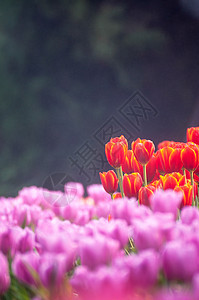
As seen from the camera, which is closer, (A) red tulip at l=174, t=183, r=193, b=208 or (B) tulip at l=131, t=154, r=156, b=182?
(A) red tulip at l=174, t=183, r=193, b=208

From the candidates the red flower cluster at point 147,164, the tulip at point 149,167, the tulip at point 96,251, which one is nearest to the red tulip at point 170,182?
the red flower cluster at point 147,164

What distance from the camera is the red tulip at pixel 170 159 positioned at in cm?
57

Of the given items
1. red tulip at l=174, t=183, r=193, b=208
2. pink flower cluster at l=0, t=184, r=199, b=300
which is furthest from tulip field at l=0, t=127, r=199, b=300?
red tulip at l=174, t=183, r=193, b=208

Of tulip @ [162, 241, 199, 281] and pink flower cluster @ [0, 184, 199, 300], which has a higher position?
pink flower cluster @ [0, 184, 199, 300]

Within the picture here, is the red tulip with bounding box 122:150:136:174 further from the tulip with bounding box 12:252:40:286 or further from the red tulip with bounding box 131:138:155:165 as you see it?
the tulip with bounding box 12:252:40:286

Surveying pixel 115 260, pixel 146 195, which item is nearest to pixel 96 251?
pixel 115 260

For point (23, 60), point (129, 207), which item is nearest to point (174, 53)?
point (23, 60)

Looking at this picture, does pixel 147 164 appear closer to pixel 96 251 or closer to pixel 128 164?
pixel 128 164

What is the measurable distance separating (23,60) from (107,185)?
4.38 feet

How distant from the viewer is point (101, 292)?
0.18m

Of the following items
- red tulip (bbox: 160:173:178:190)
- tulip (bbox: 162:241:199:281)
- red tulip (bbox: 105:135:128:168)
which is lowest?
tulip (bbox: 162:241:199:281)

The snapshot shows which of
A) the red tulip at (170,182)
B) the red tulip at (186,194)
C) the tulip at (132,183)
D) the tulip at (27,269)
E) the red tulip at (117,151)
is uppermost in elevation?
the red tulip at (117,151)

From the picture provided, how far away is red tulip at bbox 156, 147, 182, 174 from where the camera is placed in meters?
0.57

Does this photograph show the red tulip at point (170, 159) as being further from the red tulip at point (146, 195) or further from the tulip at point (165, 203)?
the tulip at point (165, 203)
